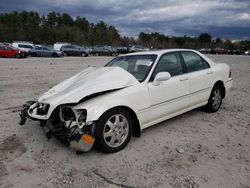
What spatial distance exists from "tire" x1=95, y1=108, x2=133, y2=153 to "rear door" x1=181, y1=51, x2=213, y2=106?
1720 millimetres

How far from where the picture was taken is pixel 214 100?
213 inches

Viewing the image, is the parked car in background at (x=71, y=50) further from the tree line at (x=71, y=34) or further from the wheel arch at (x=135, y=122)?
the tree line at (x=71, y=34)

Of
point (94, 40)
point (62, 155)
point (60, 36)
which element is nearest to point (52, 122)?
point (62, 155)

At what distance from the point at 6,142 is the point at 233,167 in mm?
3553

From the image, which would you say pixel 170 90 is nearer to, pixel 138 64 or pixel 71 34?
pixel 138 64

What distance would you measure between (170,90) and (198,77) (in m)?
0.99

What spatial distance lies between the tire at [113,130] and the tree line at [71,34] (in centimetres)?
7224

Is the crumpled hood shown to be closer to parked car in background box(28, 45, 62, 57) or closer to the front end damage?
the front end damage

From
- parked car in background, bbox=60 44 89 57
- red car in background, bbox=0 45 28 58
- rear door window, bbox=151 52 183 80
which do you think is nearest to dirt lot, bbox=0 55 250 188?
rear door window, bbox=151 52 183 80

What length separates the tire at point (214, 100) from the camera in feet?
17.6

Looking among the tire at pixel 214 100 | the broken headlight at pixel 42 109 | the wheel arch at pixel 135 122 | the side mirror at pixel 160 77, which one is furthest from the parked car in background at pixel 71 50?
the wheel arch at pixel 135 122

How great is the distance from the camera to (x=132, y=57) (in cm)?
477

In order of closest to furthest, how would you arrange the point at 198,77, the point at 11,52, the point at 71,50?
the point at 198,77, the point at 11,52, the point at 71,50

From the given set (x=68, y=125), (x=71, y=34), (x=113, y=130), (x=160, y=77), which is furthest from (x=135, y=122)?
(x=71, y=34)
